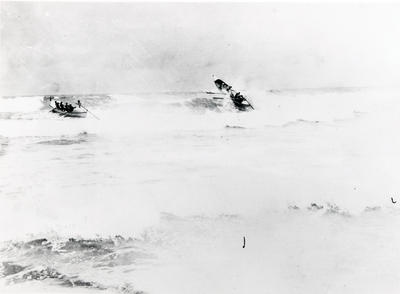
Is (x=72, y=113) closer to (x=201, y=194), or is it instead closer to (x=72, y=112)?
(x=72, y=112)

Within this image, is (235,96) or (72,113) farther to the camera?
(235,96)

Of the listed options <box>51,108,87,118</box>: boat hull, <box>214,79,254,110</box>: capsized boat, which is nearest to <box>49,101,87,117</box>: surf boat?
<box>51,108,87,118</box>: boat hull

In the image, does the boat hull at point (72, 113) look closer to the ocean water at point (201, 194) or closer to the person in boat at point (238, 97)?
the ocean water at point (201, 194)

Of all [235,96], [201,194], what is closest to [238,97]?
[235,96]

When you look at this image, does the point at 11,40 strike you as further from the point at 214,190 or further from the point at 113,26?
the point at 214,190

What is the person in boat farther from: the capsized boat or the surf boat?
the surf boat
